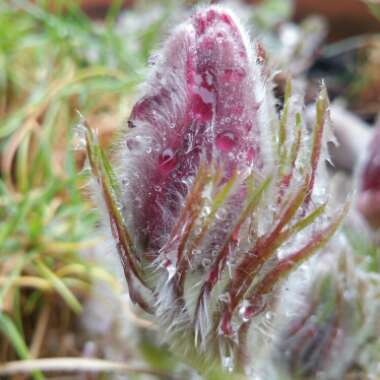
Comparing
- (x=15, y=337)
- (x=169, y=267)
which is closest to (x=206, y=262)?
(x=169, y=267)

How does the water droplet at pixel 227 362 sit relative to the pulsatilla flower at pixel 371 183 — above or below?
below

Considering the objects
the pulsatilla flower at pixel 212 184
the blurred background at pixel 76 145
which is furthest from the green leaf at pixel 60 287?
the pulsatilla flower at pixel 212 184

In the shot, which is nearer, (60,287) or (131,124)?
(131,124)

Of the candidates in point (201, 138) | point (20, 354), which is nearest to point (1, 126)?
point (20, 354)

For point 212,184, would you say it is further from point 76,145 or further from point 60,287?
point 60,287

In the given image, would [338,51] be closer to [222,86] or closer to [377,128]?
[377,128]

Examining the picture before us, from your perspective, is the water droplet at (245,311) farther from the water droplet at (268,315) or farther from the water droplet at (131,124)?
the water droplet at (131,124)

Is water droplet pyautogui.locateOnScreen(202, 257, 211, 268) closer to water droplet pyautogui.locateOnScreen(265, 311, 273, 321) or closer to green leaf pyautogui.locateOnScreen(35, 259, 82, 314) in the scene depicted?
water droplet pyautogui.locateOnScreen(265, 311, 273, 321)
